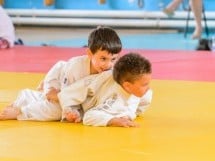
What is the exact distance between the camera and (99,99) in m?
2.79

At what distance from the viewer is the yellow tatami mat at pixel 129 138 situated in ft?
7.22

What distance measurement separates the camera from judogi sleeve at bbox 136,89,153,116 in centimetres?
295

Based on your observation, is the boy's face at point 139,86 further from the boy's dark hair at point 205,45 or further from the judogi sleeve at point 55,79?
the boy's dark hair at point 205,45

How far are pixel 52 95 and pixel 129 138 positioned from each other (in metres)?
0.58

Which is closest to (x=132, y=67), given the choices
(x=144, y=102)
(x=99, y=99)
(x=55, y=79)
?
(x=99, y=99)

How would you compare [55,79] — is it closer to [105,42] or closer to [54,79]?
[54,79]

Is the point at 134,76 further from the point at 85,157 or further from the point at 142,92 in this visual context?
the point at 85,157

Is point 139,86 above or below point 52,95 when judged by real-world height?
above

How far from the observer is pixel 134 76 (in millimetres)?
2654

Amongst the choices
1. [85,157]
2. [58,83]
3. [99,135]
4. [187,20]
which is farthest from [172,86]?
[187,20]

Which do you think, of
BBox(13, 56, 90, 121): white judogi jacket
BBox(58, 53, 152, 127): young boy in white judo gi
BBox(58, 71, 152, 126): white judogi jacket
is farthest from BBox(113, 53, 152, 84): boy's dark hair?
BBox(13, 56, 90, 121): white judogi jacket

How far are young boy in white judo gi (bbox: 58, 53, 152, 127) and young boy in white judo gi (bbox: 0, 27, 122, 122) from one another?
0.20ft

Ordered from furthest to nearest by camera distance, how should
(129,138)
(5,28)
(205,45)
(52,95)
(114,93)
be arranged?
1. (5,28)
2. (205,45)
3. (52,95)
4. (114,93)
5. (129,138)

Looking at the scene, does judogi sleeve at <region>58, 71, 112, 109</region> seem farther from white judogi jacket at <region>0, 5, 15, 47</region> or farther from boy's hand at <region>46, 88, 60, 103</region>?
white judogi jacket at <region>0, 5, 15, 47</region>
